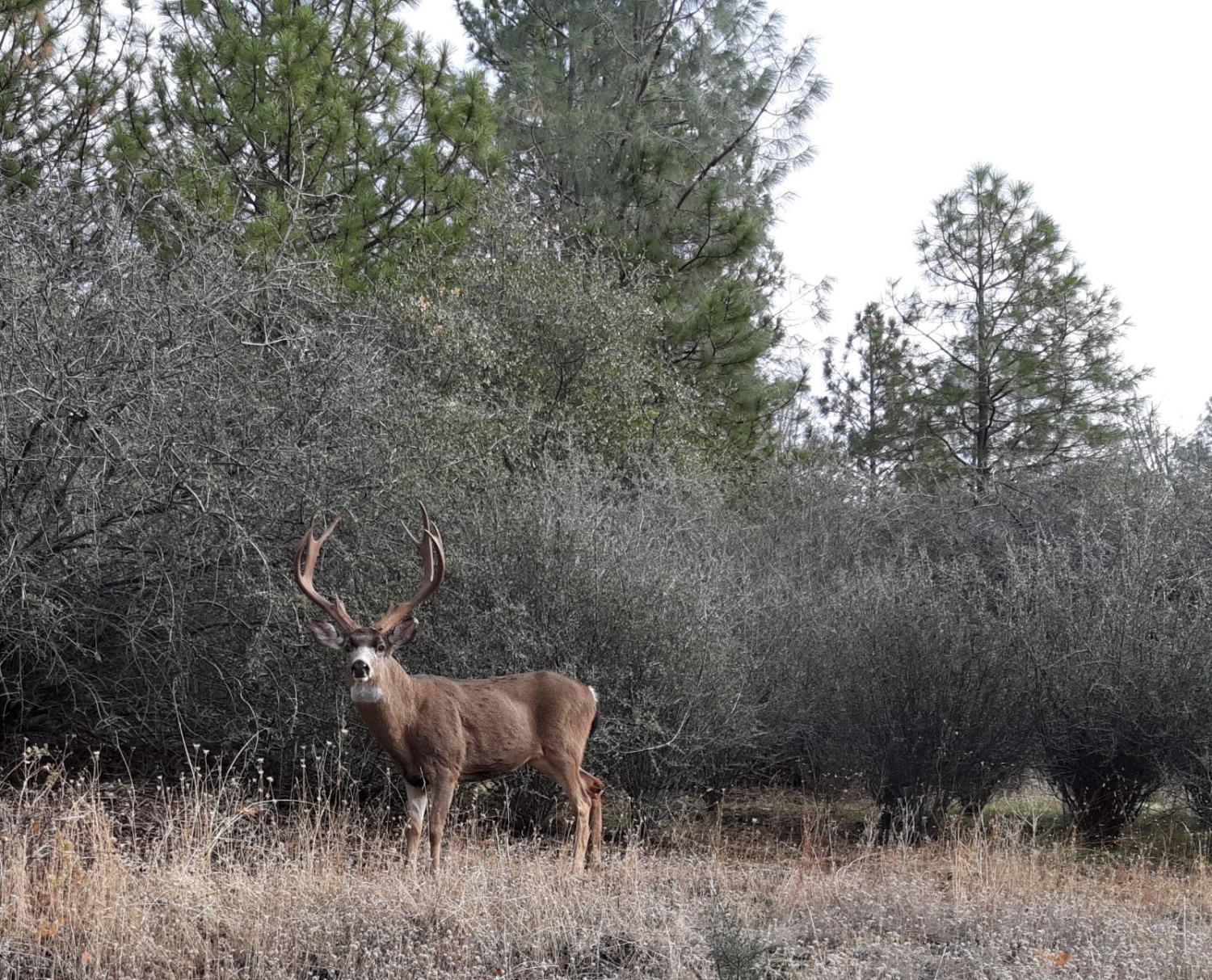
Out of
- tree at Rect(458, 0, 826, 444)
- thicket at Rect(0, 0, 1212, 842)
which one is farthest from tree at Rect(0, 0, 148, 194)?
tree at Rect(458, 0, 826, 444)

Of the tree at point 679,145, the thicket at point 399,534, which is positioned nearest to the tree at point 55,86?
the thicket at point 399,534

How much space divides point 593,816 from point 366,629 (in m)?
1.87

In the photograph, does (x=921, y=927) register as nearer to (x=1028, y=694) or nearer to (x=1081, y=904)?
(x=1081, y=904)

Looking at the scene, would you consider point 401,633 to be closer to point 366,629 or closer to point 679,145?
point 366,629

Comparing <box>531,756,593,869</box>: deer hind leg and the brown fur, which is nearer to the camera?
the brown fur

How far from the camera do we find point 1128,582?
10.3m

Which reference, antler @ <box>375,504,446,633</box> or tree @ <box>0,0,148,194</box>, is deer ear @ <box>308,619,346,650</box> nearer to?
antler @ <box>375,504,446,633</box>

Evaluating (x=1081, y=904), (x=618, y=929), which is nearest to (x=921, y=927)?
(x=1081, y=904)

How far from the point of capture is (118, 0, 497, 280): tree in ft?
44.6

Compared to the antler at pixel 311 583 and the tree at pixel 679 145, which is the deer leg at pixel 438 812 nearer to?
the antler at pixel 311 583

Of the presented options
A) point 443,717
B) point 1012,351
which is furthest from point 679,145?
point 443,717

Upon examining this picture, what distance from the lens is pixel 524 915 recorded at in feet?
19.5

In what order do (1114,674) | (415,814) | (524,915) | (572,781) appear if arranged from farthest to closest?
(1114,674) < (572,781) < (415,814) < (524,915)

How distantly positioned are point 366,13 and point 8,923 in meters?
11.4
